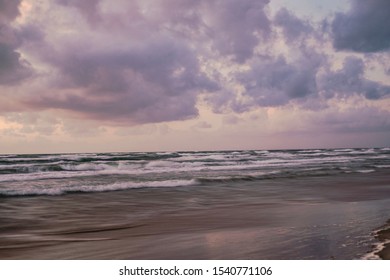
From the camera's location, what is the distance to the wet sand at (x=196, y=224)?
4637mm

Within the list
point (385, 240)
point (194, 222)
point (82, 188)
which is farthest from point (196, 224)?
point (82, 188)

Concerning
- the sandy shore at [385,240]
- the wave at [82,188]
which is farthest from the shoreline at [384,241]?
the wave at [82,188]

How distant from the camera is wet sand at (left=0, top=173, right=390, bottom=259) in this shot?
4.64 meters

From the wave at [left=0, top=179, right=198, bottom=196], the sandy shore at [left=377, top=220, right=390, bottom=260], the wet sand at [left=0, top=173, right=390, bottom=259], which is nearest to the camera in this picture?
the sandy shore at [left=377, top=220, right=390, bottom=260]

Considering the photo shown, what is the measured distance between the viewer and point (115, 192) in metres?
11.6

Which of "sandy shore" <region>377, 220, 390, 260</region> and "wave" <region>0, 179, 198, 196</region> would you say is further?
"wave" <region>0, 179, 198, 196</region>

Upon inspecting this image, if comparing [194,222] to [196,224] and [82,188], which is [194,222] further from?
[82,188]

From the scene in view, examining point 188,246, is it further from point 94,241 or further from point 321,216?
point 321,216

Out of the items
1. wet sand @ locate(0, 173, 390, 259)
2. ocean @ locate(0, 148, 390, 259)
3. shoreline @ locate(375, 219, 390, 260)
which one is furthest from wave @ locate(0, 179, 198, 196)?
shoreline @ locate(375, 219, 390, 260)

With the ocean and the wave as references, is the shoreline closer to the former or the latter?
the ocean

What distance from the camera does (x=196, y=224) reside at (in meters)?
6.70

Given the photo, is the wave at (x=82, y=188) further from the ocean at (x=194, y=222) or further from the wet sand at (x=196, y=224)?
the wet sand at (x=196, y=224)

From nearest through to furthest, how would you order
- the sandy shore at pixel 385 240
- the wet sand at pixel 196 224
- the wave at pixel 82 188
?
the sandy shore at pixel 385 240
the wet sand at pixel 196 224
the wave at pixel 82 188

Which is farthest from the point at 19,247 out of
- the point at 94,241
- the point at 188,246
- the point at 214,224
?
the point at 214,224
